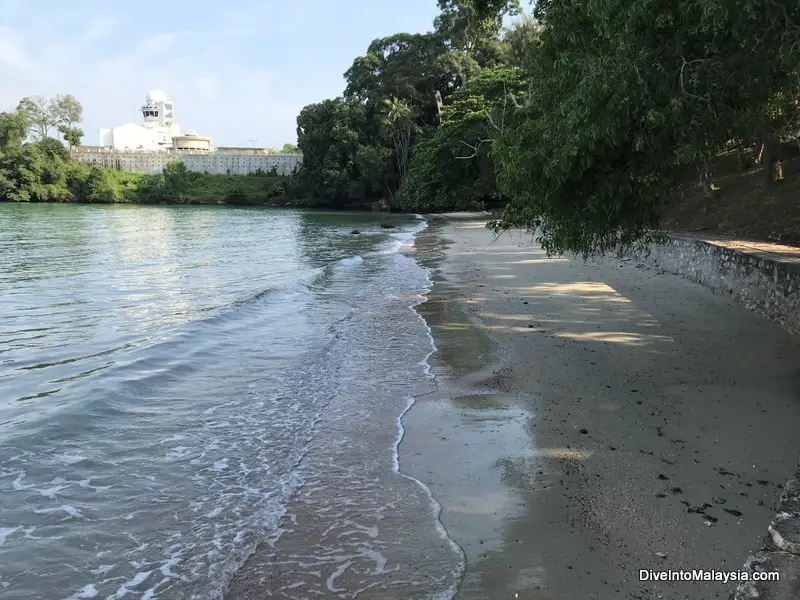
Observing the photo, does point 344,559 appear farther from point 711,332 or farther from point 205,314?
point 205,314

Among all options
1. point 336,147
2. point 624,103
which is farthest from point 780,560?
point 336,147

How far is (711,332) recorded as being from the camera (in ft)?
29.1

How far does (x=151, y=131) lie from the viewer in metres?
129

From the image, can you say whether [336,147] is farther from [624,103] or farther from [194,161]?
[624,103]

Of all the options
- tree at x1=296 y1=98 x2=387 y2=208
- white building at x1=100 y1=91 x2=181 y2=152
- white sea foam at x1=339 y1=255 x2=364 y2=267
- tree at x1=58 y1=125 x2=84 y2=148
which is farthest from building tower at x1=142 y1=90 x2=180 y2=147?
white sea foam at x1=339 y1=255 x2=364 y2=267

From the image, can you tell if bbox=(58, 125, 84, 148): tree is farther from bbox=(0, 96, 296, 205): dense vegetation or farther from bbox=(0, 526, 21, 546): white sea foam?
bbox=(0, 526, 21, 546): white sea foam

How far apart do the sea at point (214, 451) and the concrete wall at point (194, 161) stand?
82.5 meters

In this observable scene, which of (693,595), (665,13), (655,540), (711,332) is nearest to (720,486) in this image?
(655,540)

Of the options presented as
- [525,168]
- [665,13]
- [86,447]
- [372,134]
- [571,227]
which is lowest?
[86,447]

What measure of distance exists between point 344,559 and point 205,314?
9122 mm

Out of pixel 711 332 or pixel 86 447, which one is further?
pixel 711 332

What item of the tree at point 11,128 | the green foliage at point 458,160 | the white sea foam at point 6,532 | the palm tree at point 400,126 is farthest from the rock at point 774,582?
the tree at point 11,128

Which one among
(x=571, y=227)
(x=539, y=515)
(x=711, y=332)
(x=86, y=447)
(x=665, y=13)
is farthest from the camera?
(x=711, y=332)

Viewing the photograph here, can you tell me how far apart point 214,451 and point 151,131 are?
140 meters
